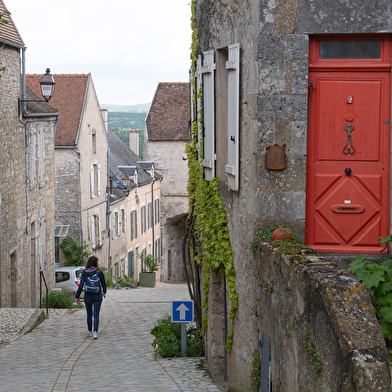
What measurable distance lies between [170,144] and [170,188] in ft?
9.14

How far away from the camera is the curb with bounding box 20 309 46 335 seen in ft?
37.1

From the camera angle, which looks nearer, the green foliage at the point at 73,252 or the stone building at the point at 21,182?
the stone building at the point at 21,182

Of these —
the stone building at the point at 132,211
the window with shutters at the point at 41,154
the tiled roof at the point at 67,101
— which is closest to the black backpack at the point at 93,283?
the window with shutters at the point at 41,154

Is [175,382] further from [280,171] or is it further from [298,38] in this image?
[298,38]

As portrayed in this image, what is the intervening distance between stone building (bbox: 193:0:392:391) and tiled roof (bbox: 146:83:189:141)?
28019 mm

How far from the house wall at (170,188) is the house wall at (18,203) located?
1477 centimetres

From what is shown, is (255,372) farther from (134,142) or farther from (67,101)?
(134,142)

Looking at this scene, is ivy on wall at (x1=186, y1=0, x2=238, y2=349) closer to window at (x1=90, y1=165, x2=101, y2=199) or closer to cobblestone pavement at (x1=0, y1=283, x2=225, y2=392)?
cobblestone pavement at (x1=0, y1=283, x2=225, y2=392)

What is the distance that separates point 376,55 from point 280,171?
1437mm

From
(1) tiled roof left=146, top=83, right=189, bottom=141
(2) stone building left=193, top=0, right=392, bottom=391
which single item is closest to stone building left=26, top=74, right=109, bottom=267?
(1) tiled roof left=146, top=83, right=189, bottom=141

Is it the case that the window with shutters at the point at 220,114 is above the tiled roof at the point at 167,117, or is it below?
below

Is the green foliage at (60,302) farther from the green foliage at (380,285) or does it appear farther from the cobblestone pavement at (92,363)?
the green foliage at (380,285)

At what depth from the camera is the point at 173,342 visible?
31.1 feet

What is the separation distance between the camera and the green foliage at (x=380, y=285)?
171 inches
